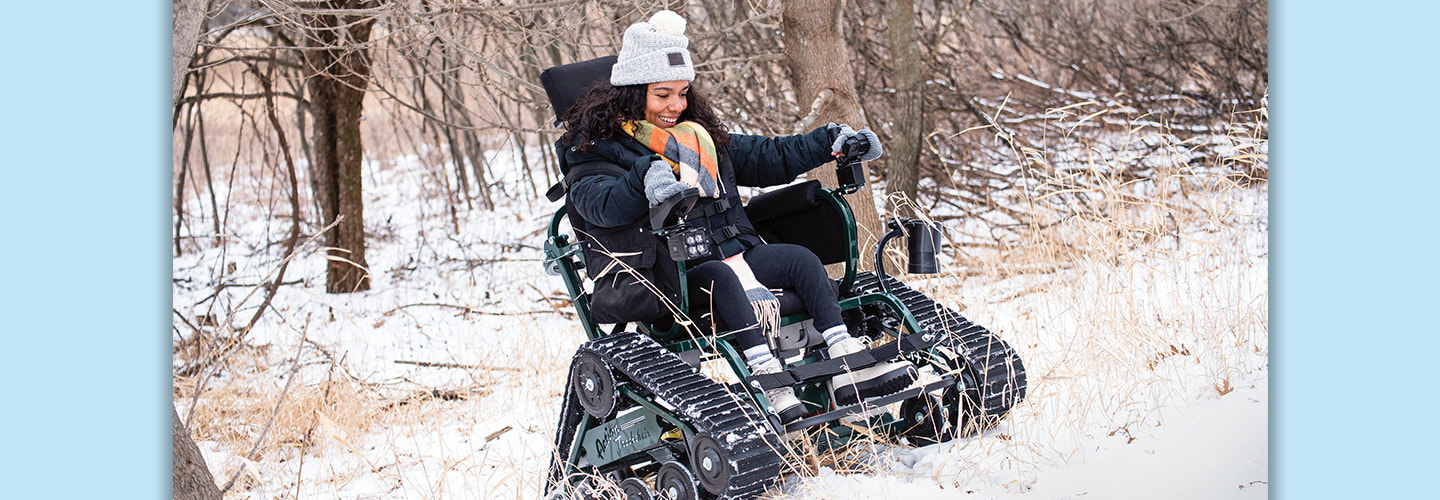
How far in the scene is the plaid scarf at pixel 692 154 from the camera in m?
2.42

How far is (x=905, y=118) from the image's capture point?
5.02 metres

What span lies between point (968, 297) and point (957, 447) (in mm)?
1529

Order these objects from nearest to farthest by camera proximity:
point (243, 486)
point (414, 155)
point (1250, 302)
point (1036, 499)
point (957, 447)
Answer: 1. point (1036, 499)
2. point (957, 447)
3. point (1250, 302)
4. point (243, 486)
5. point (414, 155)

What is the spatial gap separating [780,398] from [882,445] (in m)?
0.41

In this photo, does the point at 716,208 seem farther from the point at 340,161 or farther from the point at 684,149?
the point at 340,161

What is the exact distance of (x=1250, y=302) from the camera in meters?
2.58

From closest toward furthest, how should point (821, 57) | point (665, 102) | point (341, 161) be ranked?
1. point (665, 102)
2. point (821, 57)
3. point (341, 161)

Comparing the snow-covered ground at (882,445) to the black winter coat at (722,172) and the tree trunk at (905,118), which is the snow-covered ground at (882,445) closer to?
the black winter coat at (722,172)

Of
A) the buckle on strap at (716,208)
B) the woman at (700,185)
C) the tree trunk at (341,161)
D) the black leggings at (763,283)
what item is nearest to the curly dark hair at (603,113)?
the woman at (700,185)

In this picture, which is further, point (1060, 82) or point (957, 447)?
point (1060, 82)

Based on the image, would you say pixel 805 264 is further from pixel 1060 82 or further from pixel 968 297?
pixel 1060 82

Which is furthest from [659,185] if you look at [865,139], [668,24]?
[865,139]

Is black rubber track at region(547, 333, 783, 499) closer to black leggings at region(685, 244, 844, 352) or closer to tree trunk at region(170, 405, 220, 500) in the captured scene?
black leggings at region(685, 244, 844, 352)
